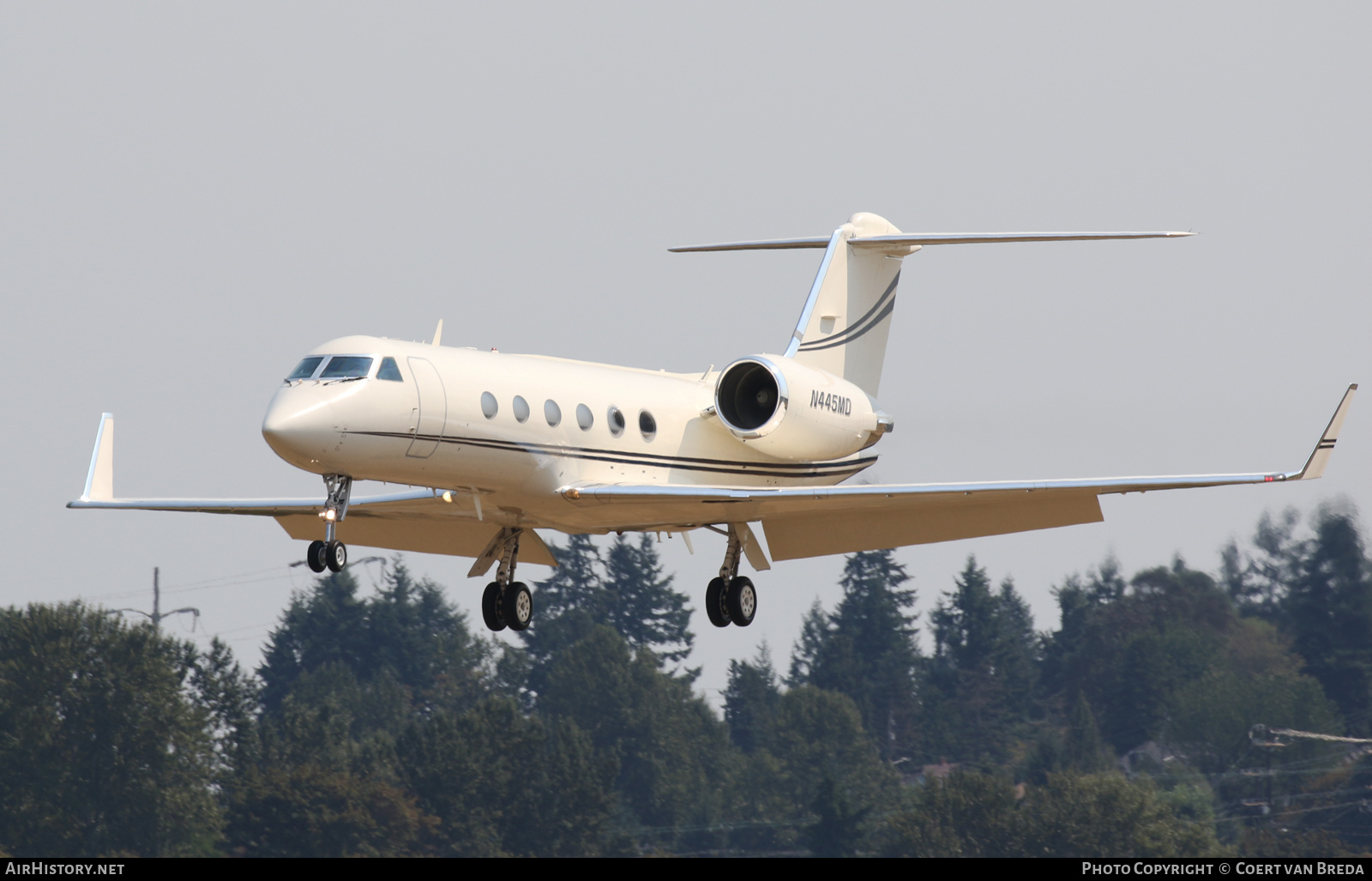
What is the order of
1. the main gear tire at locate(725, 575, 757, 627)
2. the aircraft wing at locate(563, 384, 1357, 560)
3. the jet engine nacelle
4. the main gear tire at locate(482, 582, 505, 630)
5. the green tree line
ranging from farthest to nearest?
the green tree line → the main gear tire at locate(725, 575, 757, 627) → the jet engine nacelle → the main gear tire at locate(482, 582, 505, 630) → the aircraft wing at locate(563, 384, 1357, 560)

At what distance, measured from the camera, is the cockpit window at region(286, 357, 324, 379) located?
741 inches

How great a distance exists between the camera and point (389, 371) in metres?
19.0

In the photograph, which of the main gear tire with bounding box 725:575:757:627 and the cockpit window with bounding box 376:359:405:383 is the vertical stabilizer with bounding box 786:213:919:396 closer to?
the main gear tire with bounding box 725:575:757:627

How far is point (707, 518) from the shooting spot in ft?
73.9

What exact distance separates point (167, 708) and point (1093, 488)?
2562 inches

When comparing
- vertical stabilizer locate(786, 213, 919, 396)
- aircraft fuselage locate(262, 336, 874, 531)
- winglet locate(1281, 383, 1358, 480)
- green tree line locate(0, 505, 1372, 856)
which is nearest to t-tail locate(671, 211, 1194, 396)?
vertical stabilizer locate(786, 213, 919, 396)

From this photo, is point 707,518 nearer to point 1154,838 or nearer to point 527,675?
point 1154,838

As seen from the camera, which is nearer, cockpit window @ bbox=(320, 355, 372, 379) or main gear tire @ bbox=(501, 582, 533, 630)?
cockpit window @ bbox=(320, 355, 372, 379)

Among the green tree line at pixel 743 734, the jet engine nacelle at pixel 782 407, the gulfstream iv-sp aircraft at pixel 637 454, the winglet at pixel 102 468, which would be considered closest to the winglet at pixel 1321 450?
the gulfstream iv-sp aircraft at pixel 637 454

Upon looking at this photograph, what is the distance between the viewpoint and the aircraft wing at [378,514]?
2158 centimetres

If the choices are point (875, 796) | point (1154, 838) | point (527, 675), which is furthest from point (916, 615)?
point (1154, 838)

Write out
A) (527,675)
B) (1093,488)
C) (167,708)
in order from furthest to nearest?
(527,675), (167,708), (1093,488)

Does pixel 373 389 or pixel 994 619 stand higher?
pixel 994 619

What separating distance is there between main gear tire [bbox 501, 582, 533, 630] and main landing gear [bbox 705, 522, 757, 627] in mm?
2458
